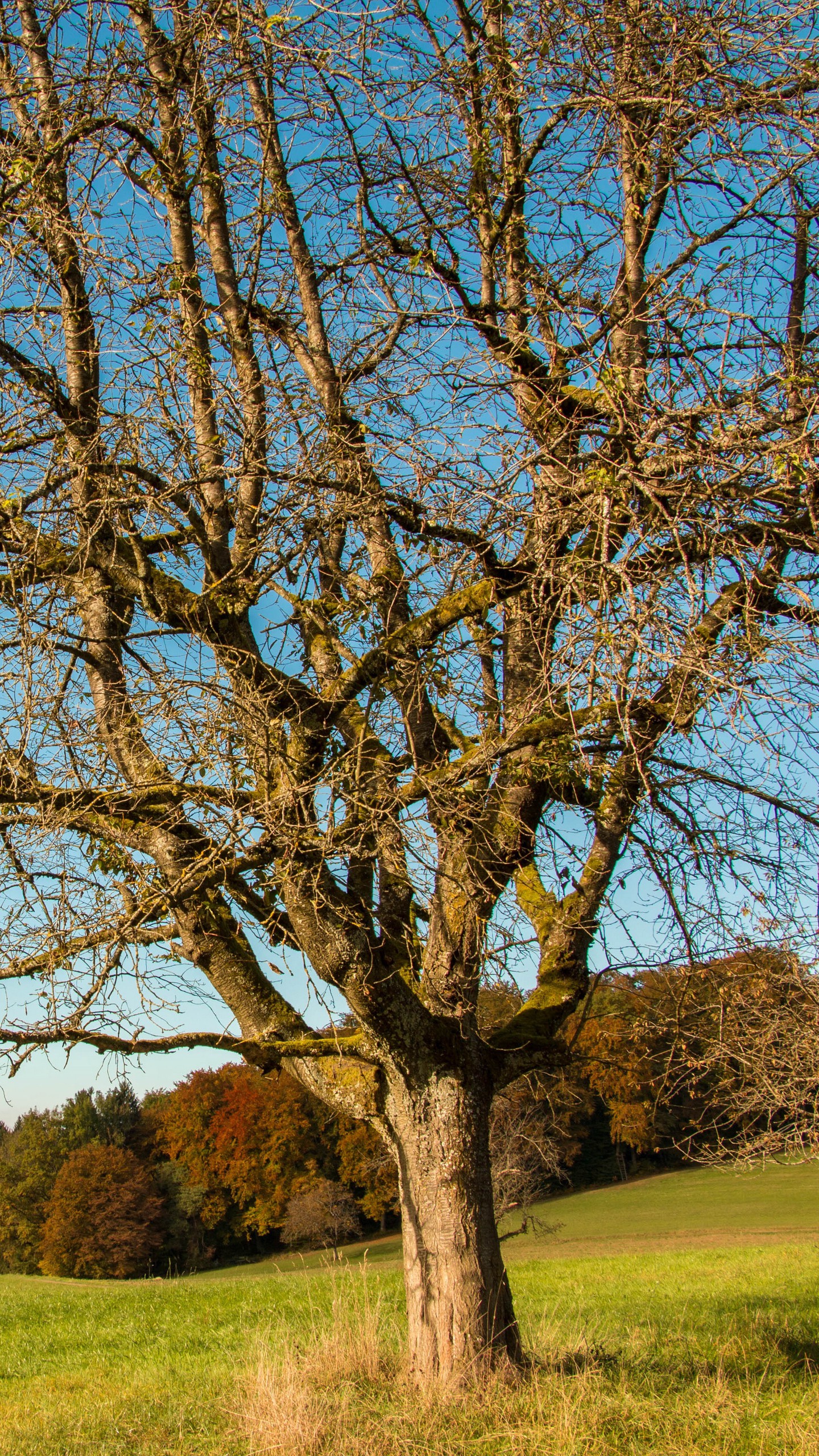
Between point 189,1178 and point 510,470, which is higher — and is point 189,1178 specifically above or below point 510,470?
below

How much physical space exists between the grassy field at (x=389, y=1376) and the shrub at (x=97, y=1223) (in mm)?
28363

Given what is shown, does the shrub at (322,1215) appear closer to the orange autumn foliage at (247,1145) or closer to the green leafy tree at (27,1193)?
the orange autumn foliage at (247,1145)

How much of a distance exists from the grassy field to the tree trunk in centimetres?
24

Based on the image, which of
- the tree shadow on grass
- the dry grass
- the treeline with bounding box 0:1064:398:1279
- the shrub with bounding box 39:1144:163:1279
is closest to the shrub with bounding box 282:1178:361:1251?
the treeline with bounding box 0:1064:398:1279

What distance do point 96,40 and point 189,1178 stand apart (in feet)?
156

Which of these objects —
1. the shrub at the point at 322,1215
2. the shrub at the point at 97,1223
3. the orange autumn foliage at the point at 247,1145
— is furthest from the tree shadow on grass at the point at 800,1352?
the shrub at the point at 97,1223

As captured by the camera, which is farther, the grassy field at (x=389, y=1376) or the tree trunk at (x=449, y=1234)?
the tree trunk at (x=449, y=1234)

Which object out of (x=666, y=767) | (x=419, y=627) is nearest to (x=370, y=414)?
(x=419, y=627)

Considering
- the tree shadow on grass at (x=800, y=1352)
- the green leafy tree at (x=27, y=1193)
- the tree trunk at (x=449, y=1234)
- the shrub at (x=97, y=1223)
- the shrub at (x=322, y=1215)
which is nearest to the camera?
the tree trunk at (x=449, y=1234)

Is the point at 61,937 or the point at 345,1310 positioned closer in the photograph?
the point at 61,937

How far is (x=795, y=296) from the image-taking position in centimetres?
545

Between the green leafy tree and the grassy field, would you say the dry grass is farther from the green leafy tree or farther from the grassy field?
the green leafy tree

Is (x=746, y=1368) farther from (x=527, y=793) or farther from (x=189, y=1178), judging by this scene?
(x=189, y=1178)

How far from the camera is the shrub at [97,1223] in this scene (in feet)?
136
